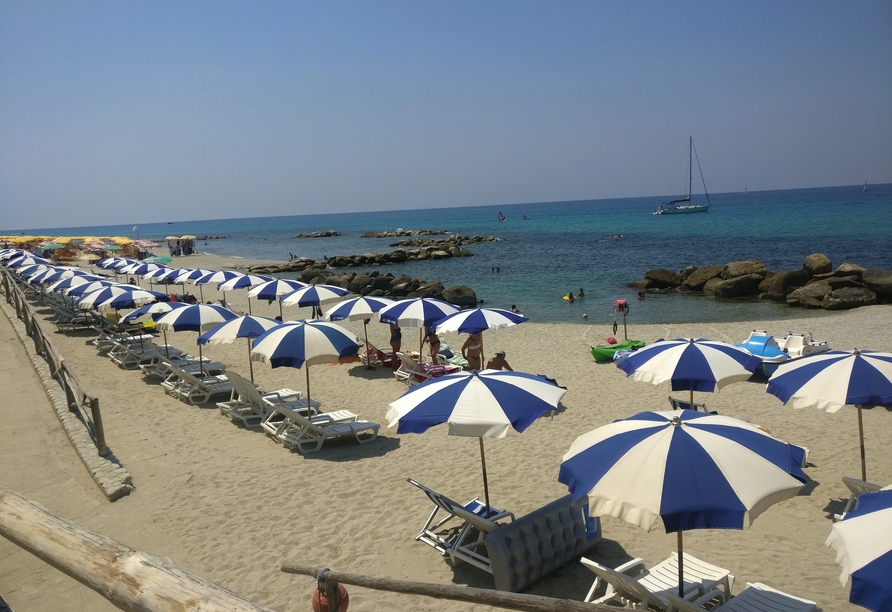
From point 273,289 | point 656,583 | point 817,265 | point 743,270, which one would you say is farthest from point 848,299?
point 656,583

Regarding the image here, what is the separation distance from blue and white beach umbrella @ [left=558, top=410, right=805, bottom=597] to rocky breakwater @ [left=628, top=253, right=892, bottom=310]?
22.1 metres

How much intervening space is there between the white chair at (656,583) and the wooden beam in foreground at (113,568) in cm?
306

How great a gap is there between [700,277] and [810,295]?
5.67 meters

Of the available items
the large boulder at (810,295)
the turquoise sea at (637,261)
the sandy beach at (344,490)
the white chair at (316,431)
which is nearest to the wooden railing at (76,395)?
the sandy beach at (344,490)

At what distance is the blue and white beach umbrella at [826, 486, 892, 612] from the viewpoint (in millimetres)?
2666

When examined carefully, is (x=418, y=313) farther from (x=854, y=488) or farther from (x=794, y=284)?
(x=794, y=284)

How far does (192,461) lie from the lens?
28.3 feet

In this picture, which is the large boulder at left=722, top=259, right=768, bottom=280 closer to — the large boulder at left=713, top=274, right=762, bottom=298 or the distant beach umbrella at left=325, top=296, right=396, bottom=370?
the large boulder at left=713, top=274, right=762, bottom=298

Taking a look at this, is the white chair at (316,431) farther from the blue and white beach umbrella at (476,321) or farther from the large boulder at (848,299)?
the large boulder at (848,299)

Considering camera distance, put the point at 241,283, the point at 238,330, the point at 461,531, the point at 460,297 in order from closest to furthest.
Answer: the point at 461,531, the point at 238,330, the point at 241,283, the point at 460,297

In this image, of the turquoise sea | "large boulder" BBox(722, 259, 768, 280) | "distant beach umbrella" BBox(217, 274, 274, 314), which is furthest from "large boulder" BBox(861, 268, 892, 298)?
"distant beach umbrella" BBox(217, 274, 274, 314)

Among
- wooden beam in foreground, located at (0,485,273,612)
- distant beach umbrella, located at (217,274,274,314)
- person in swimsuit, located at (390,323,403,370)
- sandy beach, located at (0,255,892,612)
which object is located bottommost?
sandy beach, located at (0,255,892,612)

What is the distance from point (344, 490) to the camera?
7.50 meters

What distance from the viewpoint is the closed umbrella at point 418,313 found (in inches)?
468
